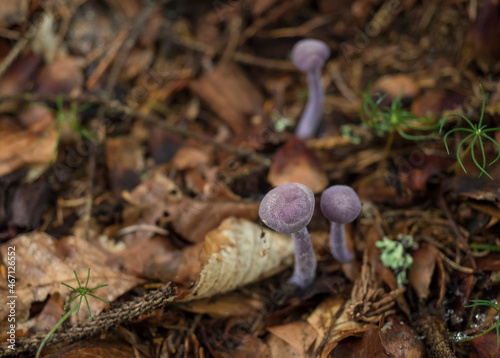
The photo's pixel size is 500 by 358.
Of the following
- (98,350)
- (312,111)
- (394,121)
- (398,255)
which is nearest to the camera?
(98,350)

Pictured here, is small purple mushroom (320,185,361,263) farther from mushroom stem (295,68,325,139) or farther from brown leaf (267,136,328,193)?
mushroom stem (295,68,325,139)

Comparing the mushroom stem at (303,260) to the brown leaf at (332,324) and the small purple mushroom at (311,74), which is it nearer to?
the brown leaf at (332,324)

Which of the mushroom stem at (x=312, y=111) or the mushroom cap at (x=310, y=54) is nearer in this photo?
the mushroom cap at (x=310, y=54)

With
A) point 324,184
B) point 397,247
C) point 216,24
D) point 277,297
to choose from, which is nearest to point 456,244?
point 397,247

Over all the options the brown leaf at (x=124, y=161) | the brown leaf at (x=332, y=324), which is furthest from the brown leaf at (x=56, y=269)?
the brown leaf at (x=332, y=324)

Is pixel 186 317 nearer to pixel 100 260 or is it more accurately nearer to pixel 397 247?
pixel 100 260

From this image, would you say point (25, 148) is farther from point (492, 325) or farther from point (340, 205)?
point (492, 325)

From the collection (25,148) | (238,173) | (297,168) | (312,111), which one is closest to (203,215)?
(238,173)
